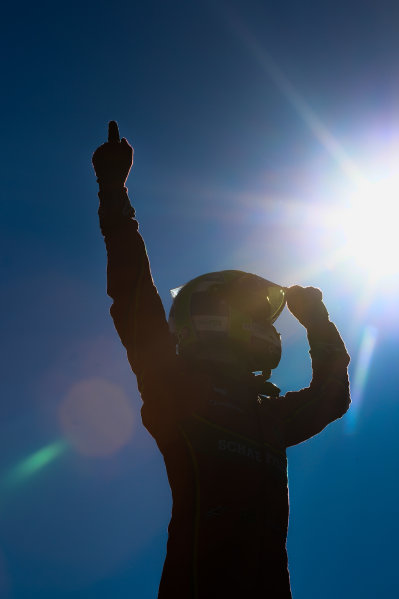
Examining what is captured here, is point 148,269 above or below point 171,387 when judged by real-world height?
above

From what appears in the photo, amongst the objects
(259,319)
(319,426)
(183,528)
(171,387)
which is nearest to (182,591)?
(183,528)

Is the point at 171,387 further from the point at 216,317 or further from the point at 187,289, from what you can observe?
the point at 187,289

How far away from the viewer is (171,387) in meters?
3.65

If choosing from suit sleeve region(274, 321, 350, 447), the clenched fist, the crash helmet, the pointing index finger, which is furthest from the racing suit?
the clenched fist

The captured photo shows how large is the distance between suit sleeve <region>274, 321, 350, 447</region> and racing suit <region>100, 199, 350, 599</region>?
0.19m

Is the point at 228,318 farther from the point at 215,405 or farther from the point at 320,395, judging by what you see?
the point at 320,395

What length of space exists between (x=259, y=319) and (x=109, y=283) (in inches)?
58.9

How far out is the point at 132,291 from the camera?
12.5 ft

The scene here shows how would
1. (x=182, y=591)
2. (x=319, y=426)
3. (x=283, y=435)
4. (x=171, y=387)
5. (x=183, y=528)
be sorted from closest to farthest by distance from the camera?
(x=182, y=591)
(x=183, y=528)
(x=171, y=387)
(x=283, y=435)
(x=319, y=426)

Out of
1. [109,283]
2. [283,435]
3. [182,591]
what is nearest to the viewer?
[182,591]

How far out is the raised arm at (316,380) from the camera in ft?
14.8

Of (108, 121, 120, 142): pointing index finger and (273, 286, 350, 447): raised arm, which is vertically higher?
(108, 121, 120, 142): pointing index finger

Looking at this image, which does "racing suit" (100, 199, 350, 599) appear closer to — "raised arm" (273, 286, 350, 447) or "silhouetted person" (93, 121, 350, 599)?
"silhouetted person" (93, 121, 350, 599)

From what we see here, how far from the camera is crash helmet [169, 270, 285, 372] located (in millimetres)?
4461
